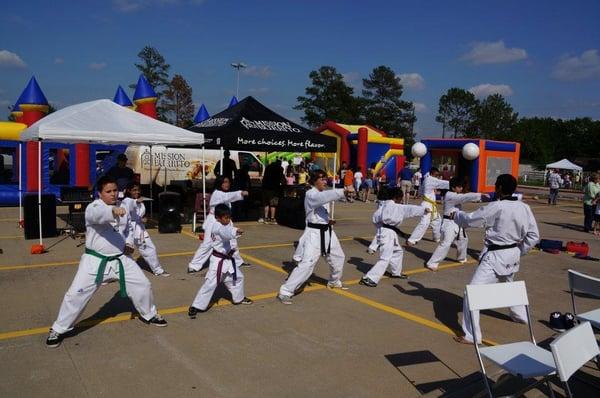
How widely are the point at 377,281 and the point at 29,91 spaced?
13943 millimetres

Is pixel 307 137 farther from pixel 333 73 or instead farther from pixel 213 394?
pixel 333 73

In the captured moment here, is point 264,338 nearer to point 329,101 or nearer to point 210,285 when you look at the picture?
point 210,285

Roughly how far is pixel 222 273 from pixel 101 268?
1.42 meters

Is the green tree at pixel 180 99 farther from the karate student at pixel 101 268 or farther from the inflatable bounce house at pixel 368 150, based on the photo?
the karate student at pixel 101 268

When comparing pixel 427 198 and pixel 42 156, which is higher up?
pixel 42 156

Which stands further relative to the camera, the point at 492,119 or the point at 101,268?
the point at 492,119

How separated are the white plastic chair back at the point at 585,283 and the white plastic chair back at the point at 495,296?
0.80 metres

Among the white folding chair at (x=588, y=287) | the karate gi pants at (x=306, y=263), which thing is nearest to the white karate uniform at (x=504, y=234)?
the white folding chair at (x=588, y=287)

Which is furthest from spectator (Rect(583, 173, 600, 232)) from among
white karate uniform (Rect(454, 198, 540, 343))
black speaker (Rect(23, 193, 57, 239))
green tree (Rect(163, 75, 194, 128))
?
green tree (Rect(163, 75, 194, 128))

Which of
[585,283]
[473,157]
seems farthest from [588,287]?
[473,157]

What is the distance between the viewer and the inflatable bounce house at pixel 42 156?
15.4 meters

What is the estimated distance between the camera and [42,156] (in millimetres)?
15648

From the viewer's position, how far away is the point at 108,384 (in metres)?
3.79

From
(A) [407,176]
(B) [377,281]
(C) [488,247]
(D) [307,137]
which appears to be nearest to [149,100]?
(D) [307,137]
